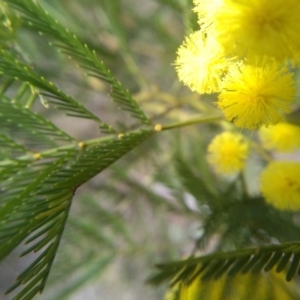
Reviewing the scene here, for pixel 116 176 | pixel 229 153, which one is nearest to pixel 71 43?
pixel 229 153

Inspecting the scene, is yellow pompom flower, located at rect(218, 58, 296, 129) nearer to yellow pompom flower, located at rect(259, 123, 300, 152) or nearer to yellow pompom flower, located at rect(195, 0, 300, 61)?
yellow pompom flower, located at rect(195, 0, 300, 61)

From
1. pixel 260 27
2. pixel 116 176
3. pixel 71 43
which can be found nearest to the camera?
pixel 260 27

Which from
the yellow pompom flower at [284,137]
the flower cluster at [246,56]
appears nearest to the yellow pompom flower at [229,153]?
the yellow pompom flower at [284,137]

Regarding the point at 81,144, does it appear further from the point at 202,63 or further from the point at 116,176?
the point at 116,176

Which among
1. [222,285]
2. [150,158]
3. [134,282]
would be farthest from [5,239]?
[134,282]

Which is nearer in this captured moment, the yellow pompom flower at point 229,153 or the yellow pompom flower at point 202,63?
the yellow pompom flower at point 202,63

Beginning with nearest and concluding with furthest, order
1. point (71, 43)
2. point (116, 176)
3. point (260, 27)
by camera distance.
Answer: point (260, 27)
point (71, 43)
point (116, 176)

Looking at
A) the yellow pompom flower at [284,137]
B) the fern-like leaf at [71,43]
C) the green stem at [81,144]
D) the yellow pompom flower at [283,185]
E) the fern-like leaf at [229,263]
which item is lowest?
the fern-like leaf at [229,263]

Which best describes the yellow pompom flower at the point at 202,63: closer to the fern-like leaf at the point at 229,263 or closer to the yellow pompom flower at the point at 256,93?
the yellow pompom flower at the point at 256,93
